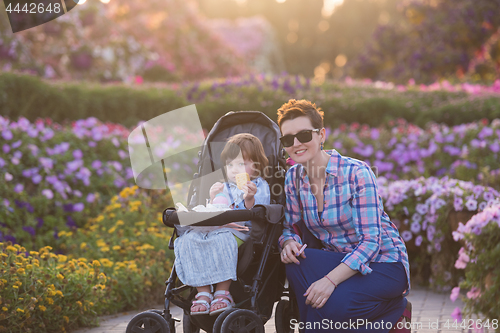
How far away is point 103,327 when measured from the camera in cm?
360

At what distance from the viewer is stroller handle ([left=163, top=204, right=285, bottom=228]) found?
2.57 metres

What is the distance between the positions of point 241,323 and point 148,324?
0.50 m

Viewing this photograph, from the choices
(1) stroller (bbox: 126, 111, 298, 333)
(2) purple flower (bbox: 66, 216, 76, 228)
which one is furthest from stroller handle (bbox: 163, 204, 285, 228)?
(2) purple flower (bbox: 66, 216, 76, 228)

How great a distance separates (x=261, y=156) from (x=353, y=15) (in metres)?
37.6

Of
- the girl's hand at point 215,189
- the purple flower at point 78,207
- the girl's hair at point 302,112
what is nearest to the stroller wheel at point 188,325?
the girl's hand at point 215,189

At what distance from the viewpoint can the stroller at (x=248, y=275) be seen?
257 cm

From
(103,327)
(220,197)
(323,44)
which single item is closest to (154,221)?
(103,327)

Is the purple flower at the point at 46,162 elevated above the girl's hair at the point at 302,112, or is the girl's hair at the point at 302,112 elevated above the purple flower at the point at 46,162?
the girl's hair at the point at 302,112

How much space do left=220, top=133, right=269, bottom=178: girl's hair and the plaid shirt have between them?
37 cm

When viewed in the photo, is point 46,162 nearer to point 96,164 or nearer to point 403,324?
point 96,164

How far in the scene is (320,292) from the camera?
2.53m

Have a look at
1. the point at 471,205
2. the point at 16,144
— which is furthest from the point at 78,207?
the point at 471,205

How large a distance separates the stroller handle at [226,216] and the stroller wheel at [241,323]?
0.46m

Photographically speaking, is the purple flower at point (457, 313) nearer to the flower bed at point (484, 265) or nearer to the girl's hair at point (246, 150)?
the flower bed at point (484, 265)
